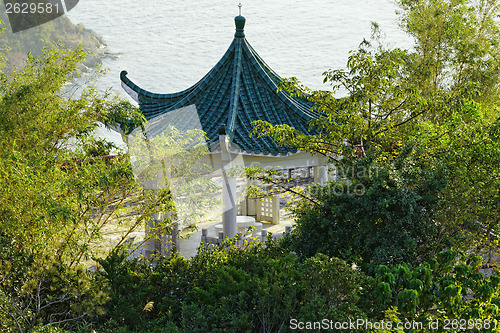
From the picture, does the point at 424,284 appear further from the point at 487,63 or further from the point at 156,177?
the point at 487,63

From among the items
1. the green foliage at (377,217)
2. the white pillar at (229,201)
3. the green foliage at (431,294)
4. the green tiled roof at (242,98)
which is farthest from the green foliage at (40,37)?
the green foliage at (431,294)

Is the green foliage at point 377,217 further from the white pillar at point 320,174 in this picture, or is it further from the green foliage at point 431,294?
the white pillar at point 320,174

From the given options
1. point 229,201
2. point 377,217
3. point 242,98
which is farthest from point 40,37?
point 377,217

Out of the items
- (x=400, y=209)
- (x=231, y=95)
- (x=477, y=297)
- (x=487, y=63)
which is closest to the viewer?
(x=477, y=297)

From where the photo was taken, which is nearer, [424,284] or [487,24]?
[424,284]

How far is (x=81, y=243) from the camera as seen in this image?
5.04 metres

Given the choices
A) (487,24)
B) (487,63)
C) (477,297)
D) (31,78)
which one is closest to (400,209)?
(477,297)

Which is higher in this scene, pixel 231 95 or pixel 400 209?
pixel 231 95

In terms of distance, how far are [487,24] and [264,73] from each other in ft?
15.0

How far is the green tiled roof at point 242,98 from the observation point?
7316 millimetres

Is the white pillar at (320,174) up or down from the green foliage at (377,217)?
down

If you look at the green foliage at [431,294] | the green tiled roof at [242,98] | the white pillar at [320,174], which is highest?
the green tiled roof at [242,98]

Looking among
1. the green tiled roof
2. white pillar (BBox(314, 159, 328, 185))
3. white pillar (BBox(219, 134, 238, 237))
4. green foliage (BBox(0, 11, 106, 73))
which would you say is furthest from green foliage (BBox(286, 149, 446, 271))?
green foliage (BBox(0, 11, 106, 73))

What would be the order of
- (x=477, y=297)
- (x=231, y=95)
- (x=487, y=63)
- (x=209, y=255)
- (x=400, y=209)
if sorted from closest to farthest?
(x=477, y=297) → (x=400, y=209) → (x=209, y=255) → (x=231, y=95) → (x=487, y=63)
